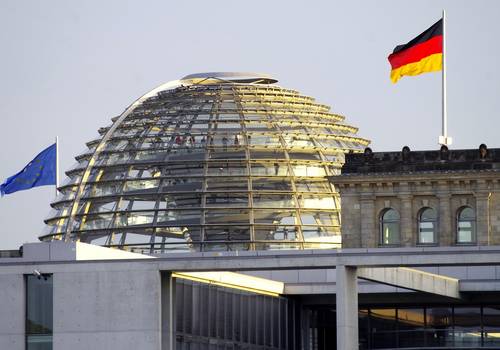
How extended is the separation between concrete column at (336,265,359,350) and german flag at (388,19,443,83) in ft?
71.8

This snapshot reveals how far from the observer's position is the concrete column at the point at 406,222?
9983cm

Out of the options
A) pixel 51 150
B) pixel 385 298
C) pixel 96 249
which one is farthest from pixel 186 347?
pixel 51 150

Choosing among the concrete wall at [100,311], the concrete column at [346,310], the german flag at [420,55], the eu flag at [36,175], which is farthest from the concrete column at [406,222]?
the concrete wall at [100,311]

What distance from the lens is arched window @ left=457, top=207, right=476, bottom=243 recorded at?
99.3m

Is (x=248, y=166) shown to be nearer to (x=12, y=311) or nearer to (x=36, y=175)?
(x=36, y=175)

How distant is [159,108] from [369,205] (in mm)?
26000

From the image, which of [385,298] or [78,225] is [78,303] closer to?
[385,298]

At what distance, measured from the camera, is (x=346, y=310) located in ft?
240

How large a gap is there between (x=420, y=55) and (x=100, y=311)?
26.0 metres

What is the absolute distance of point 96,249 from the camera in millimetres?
75375

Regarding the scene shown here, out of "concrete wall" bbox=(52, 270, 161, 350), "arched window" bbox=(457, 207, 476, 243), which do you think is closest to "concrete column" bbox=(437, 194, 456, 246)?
"arched window" bbox=(457, 207, 476, 243)

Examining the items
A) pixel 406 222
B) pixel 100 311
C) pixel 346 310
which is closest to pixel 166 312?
pixel 100 311

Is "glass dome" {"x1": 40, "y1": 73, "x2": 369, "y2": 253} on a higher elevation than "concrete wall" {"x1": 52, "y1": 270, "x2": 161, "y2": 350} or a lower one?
higher

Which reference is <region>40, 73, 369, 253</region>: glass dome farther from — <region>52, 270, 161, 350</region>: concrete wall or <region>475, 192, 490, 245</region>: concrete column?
<region>52, 270, 161, 350</region>: concrete wall
